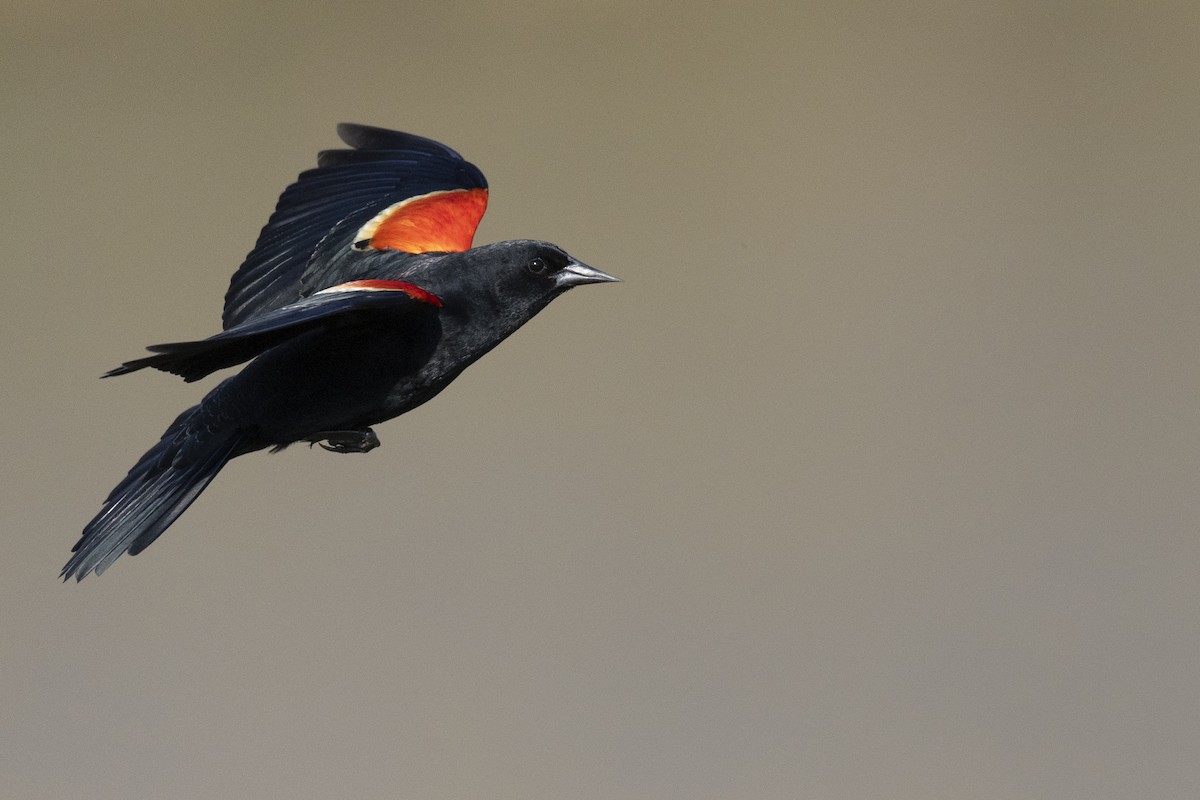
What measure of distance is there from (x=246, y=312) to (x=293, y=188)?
0.24 metres

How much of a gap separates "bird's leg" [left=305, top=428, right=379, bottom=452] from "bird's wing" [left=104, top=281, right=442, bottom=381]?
4.7 inches

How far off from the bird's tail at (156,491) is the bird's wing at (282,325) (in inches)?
6.1

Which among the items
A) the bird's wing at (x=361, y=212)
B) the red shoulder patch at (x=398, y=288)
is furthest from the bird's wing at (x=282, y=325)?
the bird's wing at (x=361, y=212)

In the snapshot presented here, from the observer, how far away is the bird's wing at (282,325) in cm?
84

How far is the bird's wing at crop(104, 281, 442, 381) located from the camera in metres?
0.84

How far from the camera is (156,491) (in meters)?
1.06

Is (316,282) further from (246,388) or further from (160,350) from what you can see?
(160,350)

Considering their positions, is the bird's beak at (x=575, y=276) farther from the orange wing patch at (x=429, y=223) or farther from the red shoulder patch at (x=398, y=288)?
the orange wing patch at (x=429, y=223)

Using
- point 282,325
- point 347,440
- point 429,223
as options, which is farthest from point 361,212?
point 282,325

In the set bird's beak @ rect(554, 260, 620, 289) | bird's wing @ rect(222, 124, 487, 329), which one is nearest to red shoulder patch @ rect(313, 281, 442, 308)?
bird's beak @ rect(554, 260, 620, 289)

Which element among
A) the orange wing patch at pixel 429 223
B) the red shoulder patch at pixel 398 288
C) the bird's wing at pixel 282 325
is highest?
the orange wing patch at pixel 429 223

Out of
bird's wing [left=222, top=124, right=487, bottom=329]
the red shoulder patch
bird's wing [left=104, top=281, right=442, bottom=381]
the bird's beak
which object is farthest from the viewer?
bird's wing [left=222, top=124, right=487, bottom=329]

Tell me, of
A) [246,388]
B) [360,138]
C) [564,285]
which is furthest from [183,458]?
[360,138]

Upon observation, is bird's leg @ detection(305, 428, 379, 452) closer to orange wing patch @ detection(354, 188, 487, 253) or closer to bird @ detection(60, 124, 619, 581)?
bird @ detection(60, 124, 619, 581)
